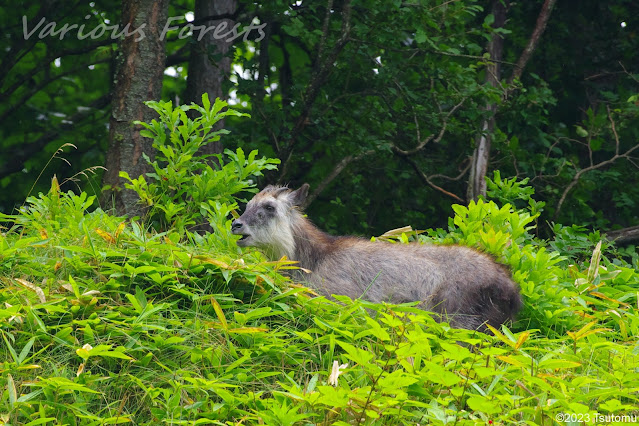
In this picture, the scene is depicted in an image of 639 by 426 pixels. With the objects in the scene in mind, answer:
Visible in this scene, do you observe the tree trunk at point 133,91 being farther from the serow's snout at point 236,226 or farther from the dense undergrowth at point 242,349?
the serow's snout at point 236,226

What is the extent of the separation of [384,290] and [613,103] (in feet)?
23.8

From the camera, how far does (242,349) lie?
196 inches

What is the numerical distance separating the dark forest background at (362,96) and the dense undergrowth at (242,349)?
2723 mm

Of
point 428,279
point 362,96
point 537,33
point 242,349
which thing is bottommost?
point 428,279

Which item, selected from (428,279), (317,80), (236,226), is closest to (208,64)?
(317,80)

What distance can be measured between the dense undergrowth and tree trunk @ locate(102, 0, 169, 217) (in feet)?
5.26

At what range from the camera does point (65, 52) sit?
37.1 feet

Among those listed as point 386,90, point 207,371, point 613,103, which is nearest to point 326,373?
point 207,371

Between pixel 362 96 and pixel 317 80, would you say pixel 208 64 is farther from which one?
pixel 362 96

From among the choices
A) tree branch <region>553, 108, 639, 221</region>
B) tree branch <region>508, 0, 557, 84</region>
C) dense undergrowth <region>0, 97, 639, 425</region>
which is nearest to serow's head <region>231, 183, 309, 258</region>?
dense undergrowth <region>0, 97, 639, 425</region>

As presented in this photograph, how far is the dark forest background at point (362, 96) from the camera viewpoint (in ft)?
31.8

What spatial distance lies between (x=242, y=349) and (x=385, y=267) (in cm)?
212

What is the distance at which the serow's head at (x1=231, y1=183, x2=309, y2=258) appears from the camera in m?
6.82

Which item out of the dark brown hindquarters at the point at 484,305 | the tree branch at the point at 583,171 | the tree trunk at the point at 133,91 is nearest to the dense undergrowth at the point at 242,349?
the dark brown hindquarters at the point at 484,305
